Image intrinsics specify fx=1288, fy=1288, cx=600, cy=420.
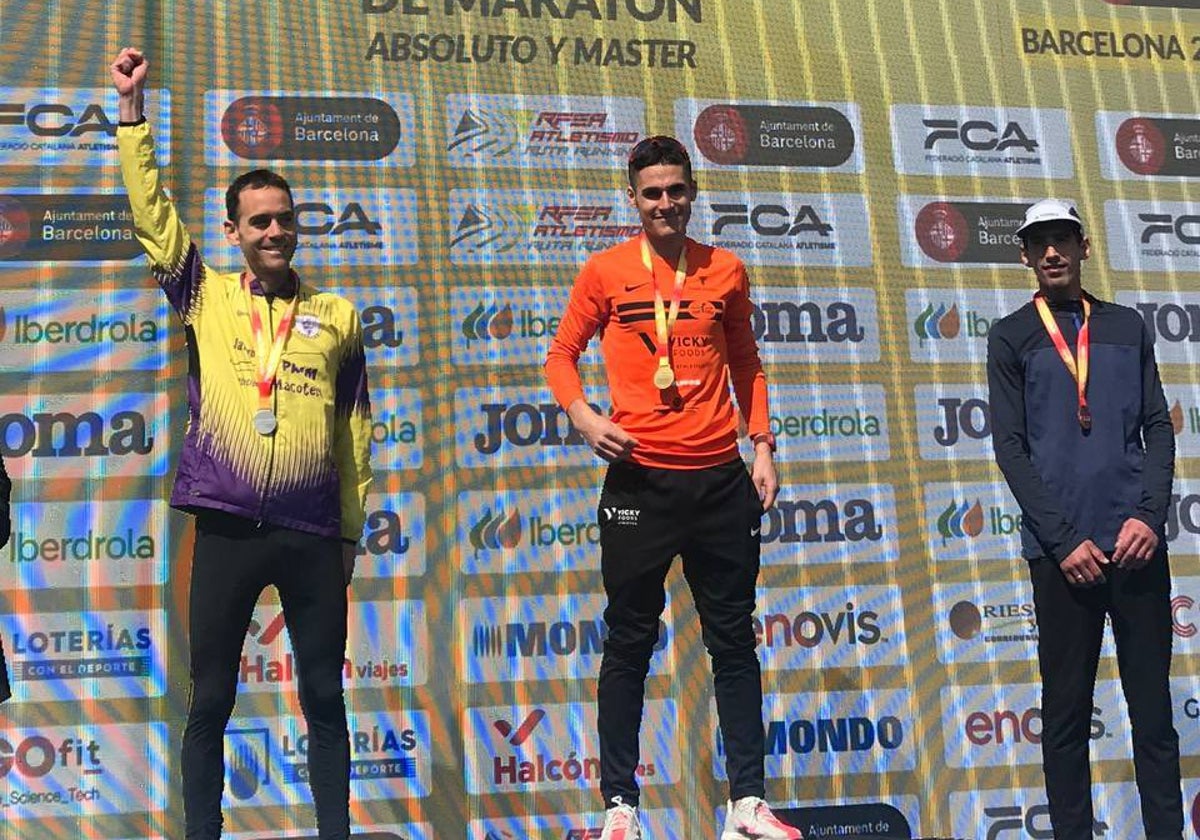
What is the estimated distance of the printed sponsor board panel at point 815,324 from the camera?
4.24m

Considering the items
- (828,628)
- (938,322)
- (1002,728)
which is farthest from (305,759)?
(938,322)

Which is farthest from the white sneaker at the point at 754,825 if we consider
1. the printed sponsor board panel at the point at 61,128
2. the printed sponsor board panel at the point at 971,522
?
the printed sponsor board panel at the point at 61,128

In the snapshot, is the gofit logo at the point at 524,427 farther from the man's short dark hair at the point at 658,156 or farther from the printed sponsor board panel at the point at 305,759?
the man's short dark hair at the point at 658,156

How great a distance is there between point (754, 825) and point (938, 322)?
2274 mm

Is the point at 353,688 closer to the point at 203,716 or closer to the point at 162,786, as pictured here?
the point at 162,786

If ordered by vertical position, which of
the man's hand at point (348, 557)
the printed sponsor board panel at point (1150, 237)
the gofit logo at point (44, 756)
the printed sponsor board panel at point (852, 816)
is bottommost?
the printed sponsor board panel at point (852, 816)

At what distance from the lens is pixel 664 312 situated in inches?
110

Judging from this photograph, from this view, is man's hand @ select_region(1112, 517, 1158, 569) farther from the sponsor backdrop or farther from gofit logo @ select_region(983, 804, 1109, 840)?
gofit logo @ select_region(983, 804, 1109, 840)

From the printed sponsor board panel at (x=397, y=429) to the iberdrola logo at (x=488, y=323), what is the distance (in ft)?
0.85

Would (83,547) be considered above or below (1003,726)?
above

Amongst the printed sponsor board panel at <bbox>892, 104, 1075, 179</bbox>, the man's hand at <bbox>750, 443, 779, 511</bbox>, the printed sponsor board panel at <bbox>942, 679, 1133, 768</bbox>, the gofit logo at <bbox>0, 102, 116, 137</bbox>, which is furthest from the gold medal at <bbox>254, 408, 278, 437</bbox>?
the printed sponsor board panel at <bbox>892, 104, 1075, 179</bbox>

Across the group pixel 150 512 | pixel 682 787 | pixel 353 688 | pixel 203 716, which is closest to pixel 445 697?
pixel 353 688

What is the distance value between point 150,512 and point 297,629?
4.17 feet

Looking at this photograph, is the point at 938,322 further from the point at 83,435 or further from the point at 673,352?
the point at 83,435
